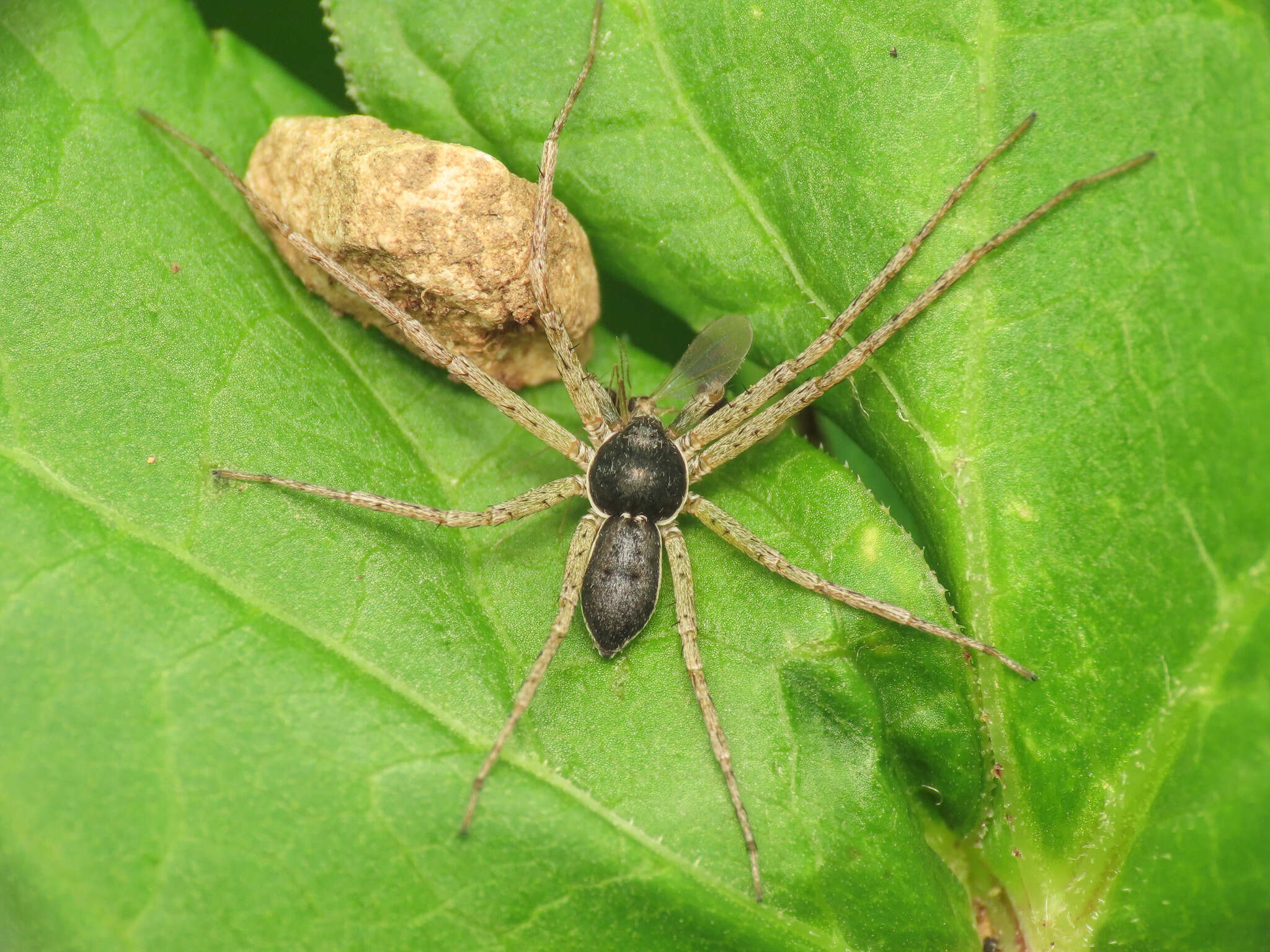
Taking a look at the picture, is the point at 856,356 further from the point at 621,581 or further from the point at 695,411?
the point at 621,581

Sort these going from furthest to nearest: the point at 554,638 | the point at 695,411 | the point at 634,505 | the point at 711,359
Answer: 1. the point at 695,411
2. the point at 634,505
3. the point at 711,359
4. the point at 554,638

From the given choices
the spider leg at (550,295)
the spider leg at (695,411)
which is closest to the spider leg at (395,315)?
the spider leg at (550,295)

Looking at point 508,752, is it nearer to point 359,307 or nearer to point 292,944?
point 292,944

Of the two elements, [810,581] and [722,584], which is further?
[722,584]

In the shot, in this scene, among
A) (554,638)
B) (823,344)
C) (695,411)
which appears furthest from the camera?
(695,411)

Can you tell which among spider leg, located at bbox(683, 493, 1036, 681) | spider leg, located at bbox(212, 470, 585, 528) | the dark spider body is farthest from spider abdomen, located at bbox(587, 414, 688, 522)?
spider leg, located at bbox(212, 470, 585, 528)

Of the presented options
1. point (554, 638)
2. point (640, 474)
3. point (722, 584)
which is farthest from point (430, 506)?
point (722, 584)

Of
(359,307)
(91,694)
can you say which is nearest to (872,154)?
(359,307)
